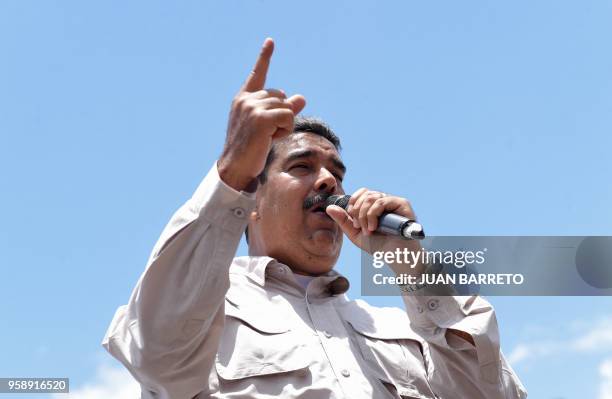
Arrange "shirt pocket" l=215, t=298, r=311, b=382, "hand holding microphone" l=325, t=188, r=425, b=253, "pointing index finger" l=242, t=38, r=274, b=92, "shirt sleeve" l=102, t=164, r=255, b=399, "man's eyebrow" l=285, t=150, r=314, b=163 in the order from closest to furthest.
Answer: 1. "shirt sleeve" l=102, t=164, r=255, b=399
2. "pointing index finger" l=242, t=38, r=274, b=92
3. "hand holding microphone" l=325, t=188, r=425, b=253
4. "shirt pocket" l=215, t=298, r=311, b=382
5. "man's eyebrow" l=285, t=150, r=314, b=163

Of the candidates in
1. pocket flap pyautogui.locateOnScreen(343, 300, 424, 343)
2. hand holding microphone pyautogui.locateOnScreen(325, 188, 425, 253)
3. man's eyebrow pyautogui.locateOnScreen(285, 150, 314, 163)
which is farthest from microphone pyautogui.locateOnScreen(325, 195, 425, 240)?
man's eyebrow pyautogui.locateOnScreen(285, 150, 314, 163)

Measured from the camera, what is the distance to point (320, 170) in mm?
4922

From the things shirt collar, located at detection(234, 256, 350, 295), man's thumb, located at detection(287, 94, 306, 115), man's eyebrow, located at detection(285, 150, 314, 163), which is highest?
man's eyebrow, located at detection(285, 150, 314, 163)

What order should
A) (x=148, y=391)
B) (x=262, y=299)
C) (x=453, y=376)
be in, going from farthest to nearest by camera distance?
(x=262, y=299), (x=453, y=376), (x=148, y=391)

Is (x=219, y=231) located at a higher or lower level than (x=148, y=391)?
higher

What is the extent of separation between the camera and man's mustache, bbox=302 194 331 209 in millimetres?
4773

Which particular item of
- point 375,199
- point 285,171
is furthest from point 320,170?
point 375,199

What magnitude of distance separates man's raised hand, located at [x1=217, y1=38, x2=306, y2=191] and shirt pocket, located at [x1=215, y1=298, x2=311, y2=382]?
2.67 ft

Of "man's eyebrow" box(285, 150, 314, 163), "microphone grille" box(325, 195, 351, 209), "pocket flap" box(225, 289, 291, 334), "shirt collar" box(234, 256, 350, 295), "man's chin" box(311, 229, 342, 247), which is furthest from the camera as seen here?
"man's eyebrow" box(285, 150, 314, 163)

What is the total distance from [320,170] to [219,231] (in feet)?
5.41

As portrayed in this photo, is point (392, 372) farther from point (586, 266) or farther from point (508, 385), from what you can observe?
point (586, 266)

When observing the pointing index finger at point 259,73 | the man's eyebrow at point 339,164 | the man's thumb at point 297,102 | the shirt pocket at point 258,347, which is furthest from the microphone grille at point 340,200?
the pointing index finger at point 259,73

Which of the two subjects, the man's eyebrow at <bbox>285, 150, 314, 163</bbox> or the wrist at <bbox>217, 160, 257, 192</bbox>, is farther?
the man's eyebrow at <bbox>285, 150, 314, 163</bbox>

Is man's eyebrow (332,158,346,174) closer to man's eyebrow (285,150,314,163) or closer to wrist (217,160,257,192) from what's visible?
man's eyebrow (285,150,314,163)
